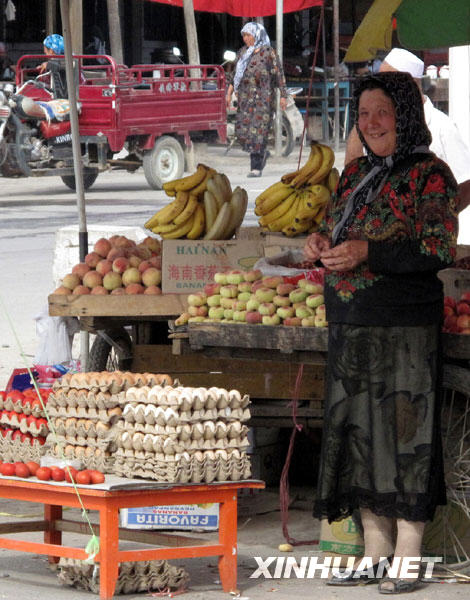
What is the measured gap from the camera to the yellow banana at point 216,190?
22.7 feet

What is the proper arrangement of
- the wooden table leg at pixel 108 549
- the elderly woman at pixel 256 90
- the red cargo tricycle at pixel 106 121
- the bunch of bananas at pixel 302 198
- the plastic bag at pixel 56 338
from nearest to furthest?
the wooden table leg at pixel 108 549
the bunch of bananas at pixel 302 198
the plastic bag at pixel 56 338
the red cargo tricycle at pixel 106 121
the elderly woman at pixel 256 90

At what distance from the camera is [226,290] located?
585cm

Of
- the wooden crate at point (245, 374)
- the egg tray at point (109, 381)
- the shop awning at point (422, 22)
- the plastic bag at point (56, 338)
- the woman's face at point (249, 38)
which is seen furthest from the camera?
the woman's face at point (249, 38)

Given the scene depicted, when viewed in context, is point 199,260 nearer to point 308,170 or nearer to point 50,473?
point 308,170

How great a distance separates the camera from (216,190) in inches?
275

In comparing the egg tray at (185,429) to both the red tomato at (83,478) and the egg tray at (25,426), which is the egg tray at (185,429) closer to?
the red tomato at (83,478)

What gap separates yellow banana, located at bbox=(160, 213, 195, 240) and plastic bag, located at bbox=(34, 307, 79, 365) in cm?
67

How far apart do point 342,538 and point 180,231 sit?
210 centimetres

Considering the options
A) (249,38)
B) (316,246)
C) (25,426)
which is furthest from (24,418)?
(249,38)

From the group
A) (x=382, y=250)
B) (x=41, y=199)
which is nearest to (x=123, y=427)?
(x=382, y=250)

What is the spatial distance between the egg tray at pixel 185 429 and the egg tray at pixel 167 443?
0.01 metres

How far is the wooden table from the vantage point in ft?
15.2

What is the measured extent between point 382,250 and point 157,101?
1530cm

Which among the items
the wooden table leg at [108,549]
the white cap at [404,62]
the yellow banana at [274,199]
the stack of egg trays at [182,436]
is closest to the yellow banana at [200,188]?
the yellow banana at [274,199]
